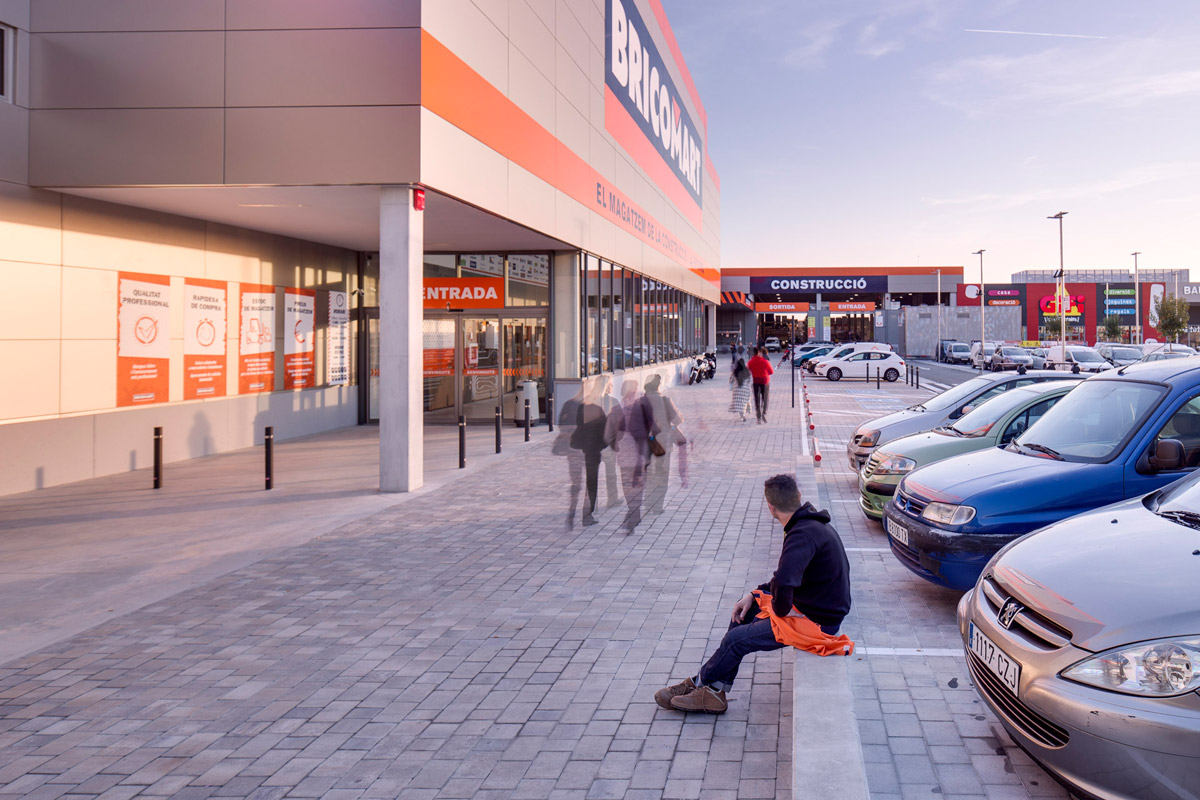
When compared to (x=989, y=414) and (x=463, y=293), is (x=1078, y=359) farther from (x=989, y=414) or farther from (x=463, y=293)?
(x=989, y=414)

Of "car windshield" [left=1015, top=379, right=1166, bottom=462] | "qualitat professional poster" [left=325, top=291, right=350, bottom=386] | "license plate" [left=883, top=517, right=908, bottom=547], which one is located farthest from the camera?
"qualitat professional poster" [left=325, top=291, right=350, bottom=386]

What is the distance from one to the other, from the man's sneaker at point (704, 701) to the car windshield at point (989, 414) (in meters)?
5.77

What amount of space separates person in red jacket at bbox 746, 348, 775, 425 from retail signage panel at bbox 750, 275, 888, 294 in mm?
59512

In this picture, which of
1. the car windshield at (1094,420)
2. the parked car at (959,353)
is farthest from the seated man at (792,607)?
the parked car at (959,353)

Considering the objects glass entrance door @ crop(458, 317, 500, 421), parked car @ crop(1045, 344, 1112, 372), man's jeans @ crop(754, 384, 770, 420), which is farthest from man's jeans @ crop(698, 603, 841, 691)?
parked car @ crop(1045, 344, 1112, 372)

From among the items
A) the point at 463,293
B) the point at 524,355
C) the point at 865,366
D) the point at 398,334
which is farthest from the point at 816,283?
the point at 398,334

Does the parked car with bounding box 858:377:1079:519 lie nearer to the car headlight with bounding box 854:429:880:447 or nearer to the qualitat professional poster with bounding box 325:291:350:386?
the car headlight with bounding box 854:429:880:447

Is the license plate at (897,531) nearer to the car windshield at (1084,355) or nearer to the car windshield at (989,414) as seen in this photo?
the car windshield at (989,414)

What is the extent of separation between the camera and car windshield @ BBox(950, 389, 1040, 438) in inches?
368

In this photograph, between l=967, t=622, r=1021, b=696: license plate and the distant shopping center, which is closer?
l=967, t=622, r=1021, b=696: license plate

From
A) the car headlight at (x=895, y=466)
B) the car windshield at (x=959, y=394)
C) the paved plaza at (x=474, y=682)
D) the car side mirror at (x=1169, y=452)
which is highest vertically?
the car windshield at (x=959, y=394)

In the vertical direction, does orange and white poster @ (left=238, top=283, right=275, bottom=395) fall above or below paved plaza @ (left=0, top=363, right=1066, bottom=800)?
above

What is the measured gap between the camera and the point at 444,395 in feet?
67.1

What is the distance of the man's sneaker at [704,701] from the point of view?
4711mm
